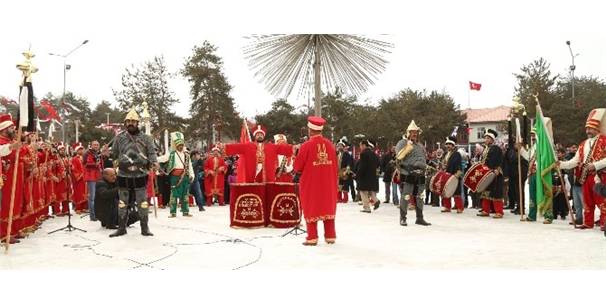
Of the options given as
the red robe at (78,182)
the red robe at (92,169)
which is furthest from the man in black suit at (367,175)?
the red robe at (78,182)

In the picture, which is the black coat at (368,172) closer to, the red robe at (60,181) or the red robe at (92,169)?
the red robe at (92,169)

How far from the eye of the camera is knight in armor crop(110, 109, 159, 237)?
777cm

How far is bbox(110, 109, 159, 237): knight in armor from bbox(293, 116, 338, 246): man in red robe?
2405 mm

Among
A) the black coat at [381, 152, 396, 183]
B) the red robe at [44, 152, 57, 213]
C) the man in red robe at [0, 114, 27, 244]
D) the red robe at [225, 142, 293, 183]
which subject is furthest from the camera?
the black coat at [381, 152, 396, 183]

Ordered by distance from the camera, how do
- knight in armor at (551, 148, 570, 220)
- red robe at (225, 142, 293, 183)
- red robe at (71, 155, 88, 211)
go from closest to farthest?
1. red robe at (225, 142, 293, 183)
2. knight in armor at (551, 148, 570, 220)
3. red robe at (71, 155, 88, 211)

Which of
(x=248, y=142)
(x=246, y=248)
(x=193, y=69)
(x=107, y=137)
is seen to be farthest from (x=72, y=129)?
(x=246, y=248)

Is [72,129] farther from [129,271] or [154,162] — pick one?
[129,271]

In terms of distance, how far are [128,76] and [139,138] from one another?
1891 cm

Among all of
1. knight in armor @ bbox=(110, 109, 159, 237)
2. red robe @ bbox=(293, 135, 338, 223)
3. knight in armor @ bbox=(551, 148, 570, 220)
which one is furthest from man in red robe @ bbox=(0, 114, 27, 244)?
knight in armor @ bbox=(551, 148, 570, 220)

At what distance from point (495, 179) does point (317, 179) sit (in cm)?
475

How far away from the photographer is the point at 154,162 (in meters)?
7.93

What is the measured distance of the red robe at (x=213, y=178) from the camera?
13.4 metres

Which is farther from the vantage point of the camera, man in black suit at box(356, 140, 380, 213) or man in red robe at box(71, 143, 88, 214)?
man in black suit at box(356, 140, 380, 213)

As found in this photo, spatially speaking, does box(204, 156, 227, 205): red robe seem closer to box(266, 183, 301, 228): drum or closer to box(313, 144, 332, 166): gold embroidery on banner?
box(266, 183, 301, 228): drum
